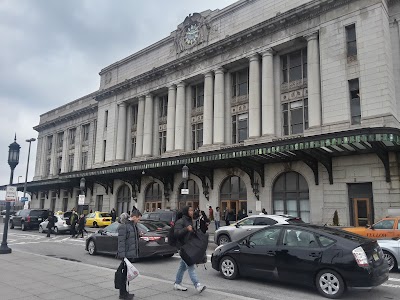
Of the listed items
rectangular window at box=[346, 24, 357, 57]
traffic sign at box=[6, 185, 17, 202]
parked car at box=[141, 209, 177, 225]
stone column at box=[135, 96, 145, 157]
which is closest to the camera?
traffic sign at box=[6, 185, 17, 202]

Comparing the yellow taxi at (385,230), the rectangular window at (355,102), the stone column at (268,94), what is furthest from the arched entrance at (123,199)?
the yellow taxi at (385,230)

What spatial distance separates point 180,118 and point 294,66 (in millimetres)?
11917

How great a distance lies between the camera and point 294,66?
90.7ft

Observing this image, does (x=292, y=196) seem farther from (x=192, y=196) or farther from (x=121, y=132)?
(x=121, y=132)

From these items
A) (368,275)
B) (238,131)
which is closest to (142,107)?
(238,131)

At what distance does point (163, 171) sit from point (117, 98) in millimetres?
14198

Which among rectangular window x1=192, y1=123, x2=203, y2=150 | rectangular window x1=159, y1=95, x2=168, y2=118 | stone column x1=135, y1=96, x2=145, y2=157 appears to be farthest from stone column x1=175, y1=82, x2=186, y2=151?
stone column x1=135, y1=96, x2=145, y2=157

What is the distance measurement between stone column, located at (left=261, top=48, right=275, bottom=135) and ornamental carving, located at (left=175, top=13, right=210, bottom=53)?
7.70m

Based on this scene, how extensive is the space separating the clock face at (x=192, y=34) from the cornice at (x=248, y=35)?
6.22 ft

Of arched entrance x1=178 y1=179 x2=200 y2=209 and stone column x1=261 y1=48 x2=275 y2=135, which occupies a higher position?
stone column x1=261 y1=48 x2=275 y2=135

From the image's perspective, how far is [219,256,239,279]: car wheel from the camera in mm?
9023

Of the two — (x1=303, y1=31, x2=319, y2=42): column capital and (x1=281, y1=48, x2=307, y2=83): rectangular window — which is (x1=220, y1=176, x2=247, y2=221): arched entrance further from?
(x1=303, y1=31, x2=319, y2=42): column capital

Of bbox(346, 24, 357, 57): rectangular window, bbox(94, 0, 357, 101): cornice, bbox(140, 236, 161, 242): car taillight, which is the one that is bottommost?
bbox(140, 236, 161, 242): car taillight

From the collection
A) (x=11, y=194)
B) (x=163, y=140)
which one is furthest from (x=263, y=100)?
(x=11, y=194)
